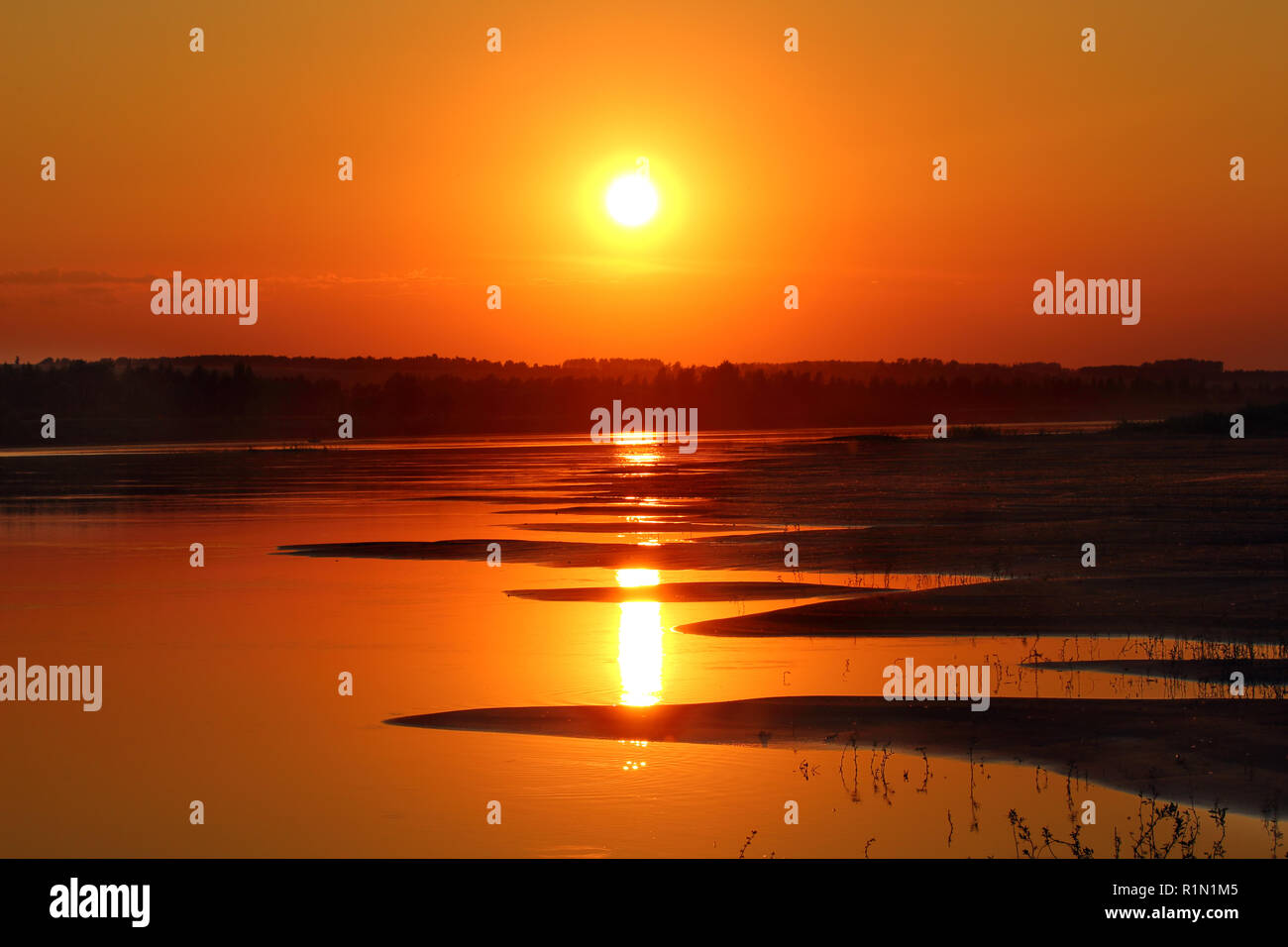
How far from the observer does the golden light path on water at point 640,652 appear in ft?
63.0

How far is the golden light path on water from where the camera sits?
19.2 meters

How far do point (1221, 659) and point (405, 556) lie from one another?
23340 mm

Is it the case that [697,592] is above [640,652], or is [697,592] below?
above

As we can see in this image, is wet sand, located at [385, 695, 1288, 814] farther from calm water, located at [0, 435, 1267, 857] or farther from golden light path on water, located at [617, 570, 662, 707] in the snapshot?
golden light path on water, located at [617, 570, 662, 707]

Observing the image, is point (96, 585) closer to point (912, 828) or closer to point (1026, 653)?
point (1026, 653)

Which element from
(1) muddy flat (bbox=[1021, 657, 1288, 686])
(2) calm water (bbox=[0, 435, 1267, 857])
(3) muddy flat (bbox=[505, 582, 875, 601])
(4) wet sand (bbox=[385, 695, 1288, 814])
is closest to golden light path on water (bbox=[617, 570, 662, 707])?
(2) calm water (bbox=[0, 435, 1267, 857])

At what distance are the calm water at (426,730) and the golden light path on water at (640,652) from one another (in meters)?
0.07

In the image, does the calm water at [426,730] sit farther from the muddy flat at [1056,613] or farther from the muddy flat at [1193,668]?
the muddy flat at [1056,613]

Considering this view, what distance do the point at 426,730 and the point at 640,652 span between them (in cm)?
558

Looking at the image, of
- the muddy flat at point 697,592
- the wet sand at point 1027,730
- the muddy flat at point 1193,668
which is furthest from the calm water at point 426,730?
the muddy flat at point 697,592

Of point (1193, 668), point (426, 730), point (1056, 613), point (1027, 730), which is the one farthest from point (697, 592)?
point (1027, 730)

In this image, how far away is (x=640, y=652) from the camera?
73.6ft

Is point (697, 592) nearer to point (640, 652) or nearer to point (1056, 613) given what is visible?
point (640, 652)

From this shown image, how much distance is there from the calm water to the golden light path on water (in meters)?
0.07
